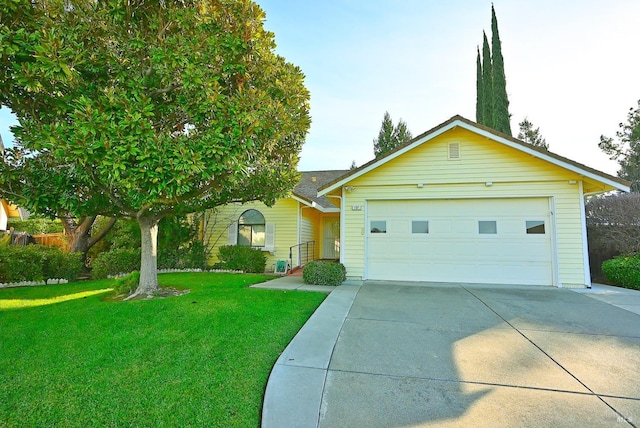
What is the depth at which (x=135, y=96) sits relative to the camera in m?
5.09

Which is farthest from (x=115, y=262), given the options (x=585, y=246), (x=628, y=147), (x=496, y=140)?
(x=628, y=147)

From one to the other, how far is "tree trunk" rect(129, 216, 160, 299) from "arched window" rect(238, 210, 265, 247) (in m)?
5.50

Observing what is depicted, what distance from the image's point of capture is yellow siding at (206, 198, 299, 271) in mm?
12492

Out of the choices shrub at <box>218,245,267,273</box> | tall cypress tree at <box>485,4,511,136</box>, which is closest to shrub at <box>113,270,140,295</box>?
shrub at <box>218,245,267,273</box>

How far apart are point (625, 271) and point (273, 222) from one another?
452 inches

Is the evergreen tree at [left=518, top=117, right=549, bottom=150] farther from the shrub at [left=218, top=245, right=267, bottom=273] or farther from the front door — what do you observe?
the shrub at [left=218, top=245, right=267, bottom=273]

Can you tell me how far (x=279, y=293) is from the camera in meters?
6.77

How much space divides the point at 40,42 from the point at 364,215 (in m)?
7.64

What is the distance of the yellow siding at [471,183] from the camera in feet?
25.2

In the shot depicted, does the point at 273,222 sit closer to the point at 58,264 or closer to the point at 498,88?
the point at 58,264

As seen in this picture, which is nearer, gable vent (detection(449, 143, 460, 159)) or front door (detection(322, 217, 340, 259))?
gable vent (detection(449, 143, 460, 159))

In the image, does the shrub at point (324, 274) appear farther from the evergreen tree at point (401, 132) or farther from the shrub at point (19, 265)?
the evergreen tree at point (401, 132)

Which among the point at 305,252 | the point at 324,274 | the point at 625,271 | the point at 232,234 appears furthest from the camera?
the point at 305,252

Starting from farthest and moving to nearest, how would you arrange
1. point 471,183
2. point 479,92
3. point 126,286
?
point 479,92 → point 471,183 → point 126,286
